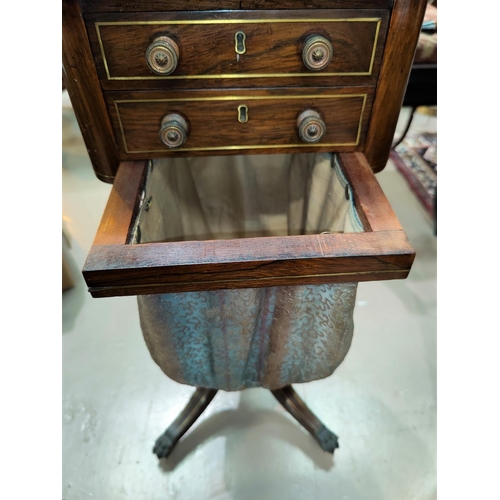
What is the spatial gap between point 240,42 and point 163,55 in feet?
0.38

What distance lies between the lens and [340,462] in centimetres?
113

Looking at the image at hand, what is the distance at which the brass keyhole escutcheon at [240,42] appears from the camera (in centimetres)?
58

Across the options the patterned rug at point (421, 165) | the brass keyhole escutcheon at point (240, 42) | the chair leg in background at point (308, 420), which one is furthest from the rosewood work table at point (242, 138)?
the patterned rug at point (421, 165)

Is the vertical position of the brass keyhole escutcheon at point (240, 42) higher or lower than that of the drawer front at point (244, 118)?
higher

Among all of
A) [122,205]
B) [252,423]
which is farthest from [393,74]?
[252,423]

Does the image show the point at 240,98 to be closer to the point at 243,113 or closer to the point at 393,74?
the point at 243,113

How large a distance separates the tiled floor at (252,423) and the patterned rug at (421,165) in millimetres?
674

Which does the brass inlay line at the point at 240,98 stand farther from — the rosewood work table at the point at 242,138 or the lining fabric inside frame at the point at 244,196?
the lining fabric inside frame at the point at 244,196

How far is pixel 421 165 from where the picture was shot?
229 centimetres

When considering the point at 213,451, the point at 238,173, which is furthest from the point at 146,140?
the point at 213,451

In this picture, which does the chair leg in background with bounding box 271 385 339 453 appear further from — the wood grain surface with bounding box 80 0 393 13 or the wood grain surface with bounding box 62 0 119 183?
the wood grain surface with bounding box 80 0 393 13

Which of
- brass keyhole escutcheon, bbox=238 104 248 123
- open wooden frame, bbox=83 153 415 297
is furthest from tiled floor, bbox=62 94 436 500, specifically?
brass keyhole escutcheon, bbox=238 104 248 123

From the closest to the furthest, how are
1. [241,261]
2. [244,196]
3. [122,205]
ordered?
1. [241,261]
2. [122,205]
3. [244,196]

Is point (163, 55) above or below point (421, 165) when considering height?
Result: above
